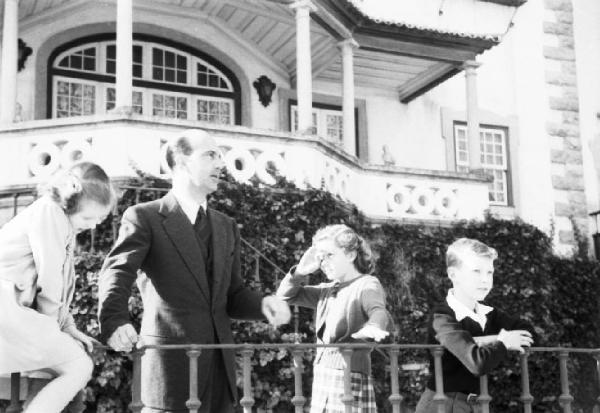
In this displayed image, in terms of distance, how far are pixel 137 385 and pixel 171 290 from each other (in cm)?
47

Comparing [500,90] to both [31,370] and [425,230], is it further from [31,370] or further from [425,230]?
[31,370]

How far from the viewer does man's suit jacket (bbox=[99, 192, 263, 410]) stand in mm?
4316

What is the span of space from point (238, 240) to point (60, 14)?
382 inches

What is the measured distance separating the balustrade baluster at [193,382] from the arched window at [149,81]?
9.92 m

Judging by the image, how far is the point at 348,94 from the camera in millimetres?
13359

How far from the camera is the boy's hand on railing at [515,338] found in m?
4.64

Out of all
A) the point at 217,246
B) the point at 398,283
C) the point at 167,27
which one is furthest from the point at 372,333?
the point at 167,27

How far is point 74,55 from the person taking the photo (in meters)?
13.7

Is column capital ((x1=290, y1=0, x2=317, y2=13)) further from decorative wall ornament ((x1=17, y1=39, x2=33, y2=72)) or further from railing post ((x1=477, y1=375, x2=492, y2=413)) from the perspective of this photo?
railing post ((x1=477, y1=375, x2=492, y2=413))

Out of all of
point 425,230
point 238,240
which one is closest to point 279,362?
point 425,230

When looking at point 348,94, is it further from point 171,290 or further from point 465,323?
point 171,290

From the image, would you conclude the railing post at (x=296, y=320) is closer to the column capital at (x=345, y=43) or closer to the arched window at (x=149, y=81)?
the column capital at (x=345, y=43)

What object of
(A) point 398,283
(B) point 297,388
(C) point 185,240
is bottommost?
(B) point 297,388

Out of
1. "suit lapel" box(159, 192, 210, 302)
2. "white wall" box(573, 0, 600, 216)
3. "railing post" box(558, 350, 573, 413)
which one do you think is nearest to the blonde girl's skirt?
"suit lapel" box(159, 192, 210, 302)
